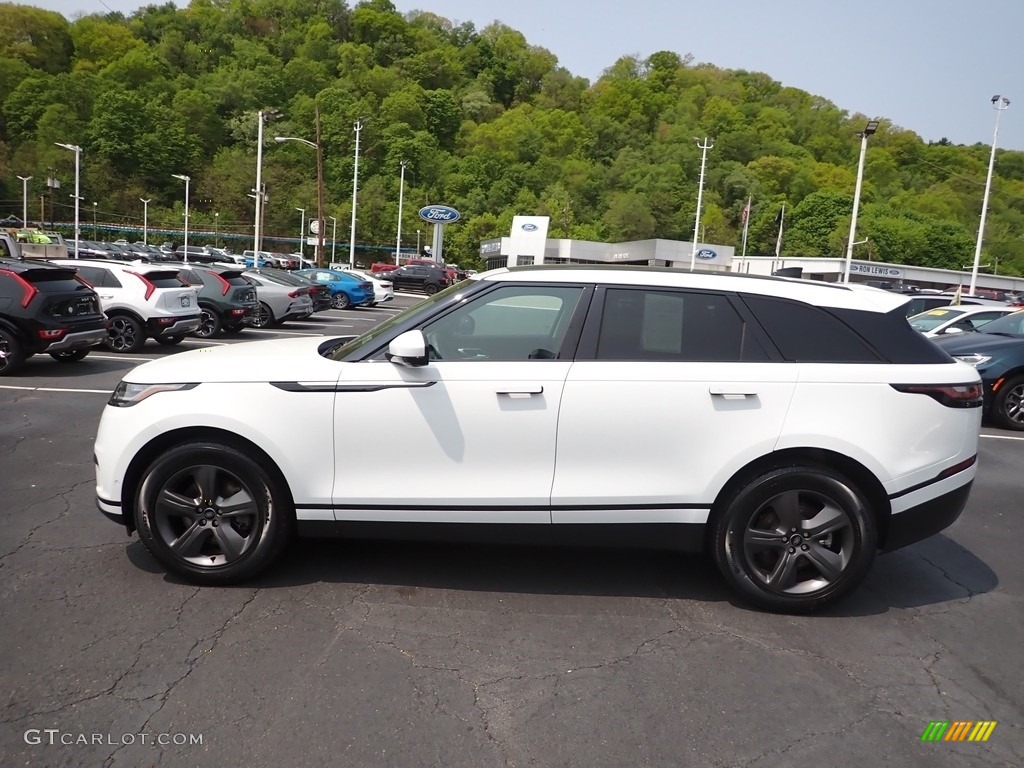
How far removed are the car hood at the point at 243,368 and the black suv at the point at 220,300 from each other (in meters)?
12.7

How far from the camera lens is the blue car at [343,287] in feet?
90.6

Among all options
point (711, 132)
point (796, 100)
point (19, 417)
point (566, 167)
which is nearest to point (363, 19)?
point (566, 167)

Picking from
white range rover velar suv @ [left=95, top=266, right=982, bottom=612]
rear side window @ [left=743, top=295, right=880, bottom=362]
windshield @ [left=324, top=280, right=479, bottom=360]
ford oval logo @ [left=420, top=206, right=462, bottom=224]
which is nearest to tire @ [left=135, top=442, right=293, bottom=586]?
white range rover velar suv @ [left=95, top=266, right=982, bottom=612]

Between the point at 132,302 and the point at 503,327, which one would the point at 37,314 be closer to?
the point at 132,302

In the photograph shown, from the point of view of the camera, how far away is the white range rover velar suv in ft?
13.1

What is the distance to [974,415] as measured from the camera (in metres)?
4.16

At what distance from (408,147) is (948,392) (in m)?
118

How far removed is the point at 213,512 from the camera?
4121 mm

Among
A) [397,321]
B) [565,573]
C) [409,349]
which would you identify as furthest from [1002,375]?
[409,349]

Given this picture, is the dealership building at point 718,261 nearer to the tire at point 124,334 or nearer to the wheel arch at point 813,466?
the tire at point 124,334

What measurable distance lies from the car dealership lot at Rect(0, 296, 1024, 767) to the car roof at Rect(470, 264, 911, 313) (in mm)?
1195

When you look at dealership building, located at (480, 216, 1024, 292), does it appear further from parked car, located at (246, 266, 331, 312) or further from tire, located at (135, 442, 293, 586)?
tire, located at (135, 442, 293, 586)

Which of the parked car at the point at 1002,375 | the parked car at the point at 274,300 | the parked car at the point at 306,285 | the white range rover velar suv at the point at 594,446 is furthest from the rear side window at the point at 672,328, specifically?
the parked car at the point at 306,285

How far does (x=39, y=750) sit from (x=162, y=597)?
129 centimetres
